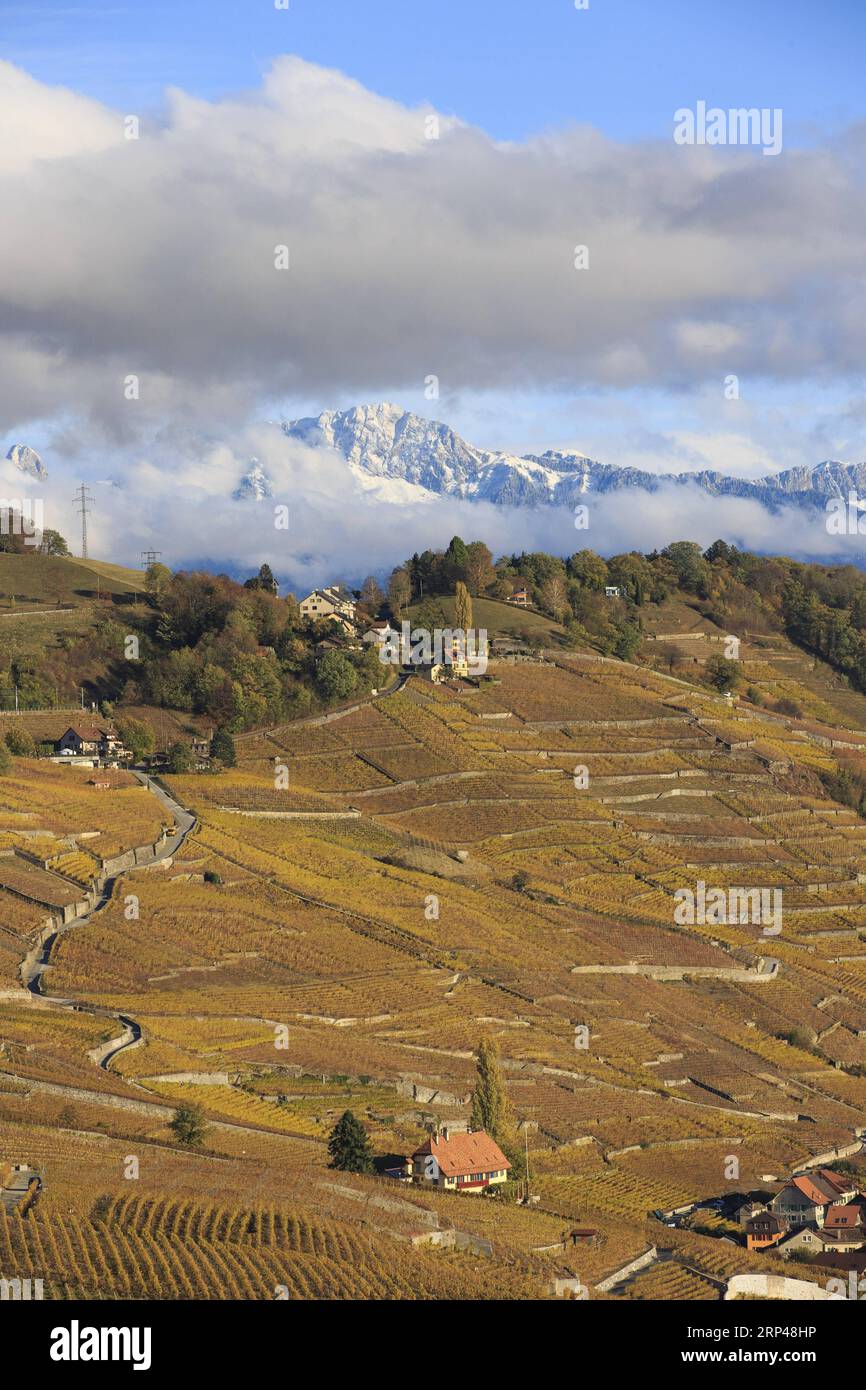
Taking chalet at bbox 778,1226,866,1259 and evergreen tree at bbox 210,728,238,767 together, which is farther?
evergreen tree at bbox 210,728,238,767

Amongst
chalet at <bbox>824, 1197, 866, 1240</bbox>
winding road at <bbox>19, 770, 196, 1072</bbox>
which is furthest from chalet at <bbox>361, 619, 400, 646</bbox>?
chalet at <bbox>824, 1197, 866, 1240</bbox>

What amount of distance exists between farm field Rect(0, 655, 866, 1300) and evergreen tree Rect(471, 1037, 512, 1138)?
2348 mm

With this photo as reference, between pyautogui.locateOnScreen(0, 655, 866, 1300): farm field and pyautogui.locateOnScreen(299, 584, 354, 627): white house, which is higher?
pyautogui.locateOnScreen(299, 584, 354, 627): white house

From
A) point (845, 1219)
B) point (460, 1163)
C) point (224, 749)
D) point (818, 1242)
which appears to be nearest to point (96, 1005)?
point (460, 1163)

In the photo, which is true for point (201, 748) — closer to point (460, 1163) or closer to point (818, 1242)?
point (460, 1163)

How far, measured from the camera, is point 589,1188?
2080 inches

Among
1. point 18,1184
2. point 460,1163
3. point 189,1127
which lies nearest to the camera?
point 18,1184

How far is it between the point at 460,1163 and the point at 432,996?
18884 mm

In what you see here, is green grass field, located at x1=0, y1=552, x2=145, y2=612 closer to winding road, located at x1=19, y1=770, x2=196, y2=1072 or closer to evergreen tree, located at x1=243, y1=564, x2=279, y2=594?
evergreen tree, located at x1=243, y1=564, x2=279, y2=594

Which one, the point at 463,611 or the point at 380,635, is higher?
the point at 463,611

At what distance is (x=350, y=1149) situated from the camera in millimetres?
46312

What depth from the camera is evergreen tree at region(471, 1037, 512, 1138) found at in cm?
5212
